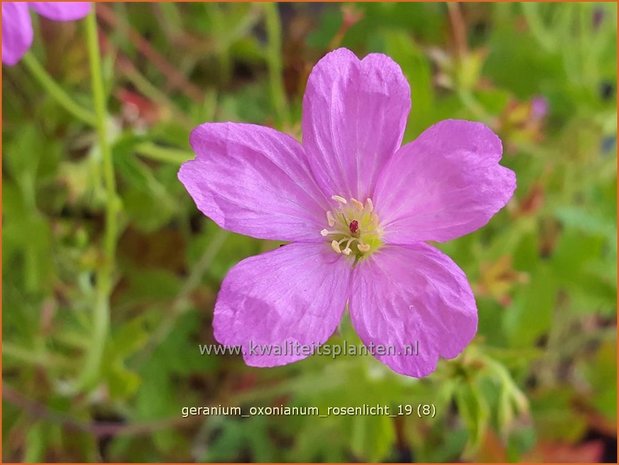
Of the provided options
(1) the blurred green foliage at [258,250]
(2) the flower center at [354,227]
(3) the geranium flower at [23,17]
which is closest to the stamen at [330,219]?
(2) the flower center at [354,227]

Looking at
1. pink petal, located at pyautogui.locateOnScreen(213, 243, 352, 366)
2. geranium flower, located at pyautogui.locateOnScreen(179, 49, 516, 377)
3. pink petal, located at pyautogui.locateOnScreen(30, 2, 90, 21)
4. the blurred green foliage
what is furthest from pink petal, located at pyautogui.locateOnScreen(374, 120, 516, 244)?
pink petal, located at pyautogui.locateOnScreen(30, 2, 90, 21)

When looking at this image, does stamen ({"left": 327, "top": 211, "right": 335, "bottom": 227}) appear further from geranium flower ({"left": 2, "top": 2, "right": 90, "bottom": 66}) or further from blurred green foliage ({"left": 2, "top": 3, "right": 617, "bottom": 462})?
geranium flower ({"left": 2, "top": 2, "right": 90, "bottom": 66})

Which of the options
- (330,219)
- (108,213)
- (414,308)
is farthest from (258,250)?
(414,308)

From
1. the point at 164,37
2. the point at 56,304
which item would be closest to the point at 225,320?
the point at 56,304

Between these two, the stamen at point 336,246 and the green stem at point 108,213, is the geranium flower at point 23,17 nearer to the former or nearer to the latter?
the green stem at point 108,213

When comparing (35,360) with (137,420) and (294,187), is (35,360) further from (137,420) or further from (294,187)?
(294,187)

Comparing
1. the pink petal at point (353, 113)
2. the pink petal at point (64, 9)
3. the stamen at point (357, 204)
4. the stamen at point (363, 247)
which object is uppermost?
the pink petal at point (64, 9)
